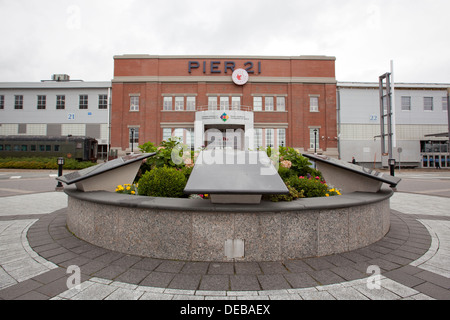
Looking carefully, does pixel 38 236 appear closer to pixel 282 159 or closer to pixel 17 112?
pixel 282 159

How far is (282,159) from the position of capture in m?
6.18

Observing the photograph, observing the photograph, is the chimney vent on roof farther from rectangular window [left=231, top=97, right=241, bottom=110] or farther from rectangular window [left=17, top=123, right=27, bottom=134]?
rectangular window [left=231, top=97, right=241, bottom=110]

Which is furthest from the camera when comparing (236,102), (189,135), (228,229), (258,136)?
(236,102)

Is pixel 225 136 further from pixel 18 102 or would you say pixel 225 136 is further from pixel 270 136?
pixel 18 102

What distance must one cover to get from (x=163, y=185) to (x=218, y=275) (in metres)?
2.13

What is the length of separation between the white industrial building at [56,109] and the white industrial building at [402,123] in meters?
35.9

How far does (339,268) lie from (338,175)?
260 cm

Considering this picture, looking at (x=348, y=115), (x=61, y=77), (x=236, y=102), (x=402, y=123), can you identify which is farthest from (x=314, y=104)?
(x=61, y=77)

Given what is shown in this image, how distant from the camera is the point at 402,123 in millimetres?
33531

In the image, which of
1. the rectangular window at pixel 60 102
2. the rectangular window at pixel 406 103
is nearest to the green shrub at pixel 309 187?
the rectangular window at pixel 406 103

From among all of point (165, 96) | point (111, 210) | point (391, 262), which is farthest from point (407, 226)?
point (165, 96)

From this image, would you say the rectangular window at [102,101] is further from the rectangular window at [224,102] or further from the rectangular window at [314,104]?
the rectangular window at [314,104]

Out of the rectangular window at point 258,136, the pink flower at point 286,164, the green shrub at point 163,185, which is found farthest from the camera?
the rectangular window at point 258,136

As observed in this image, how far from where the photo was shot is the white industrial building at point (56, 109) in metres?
32.8
